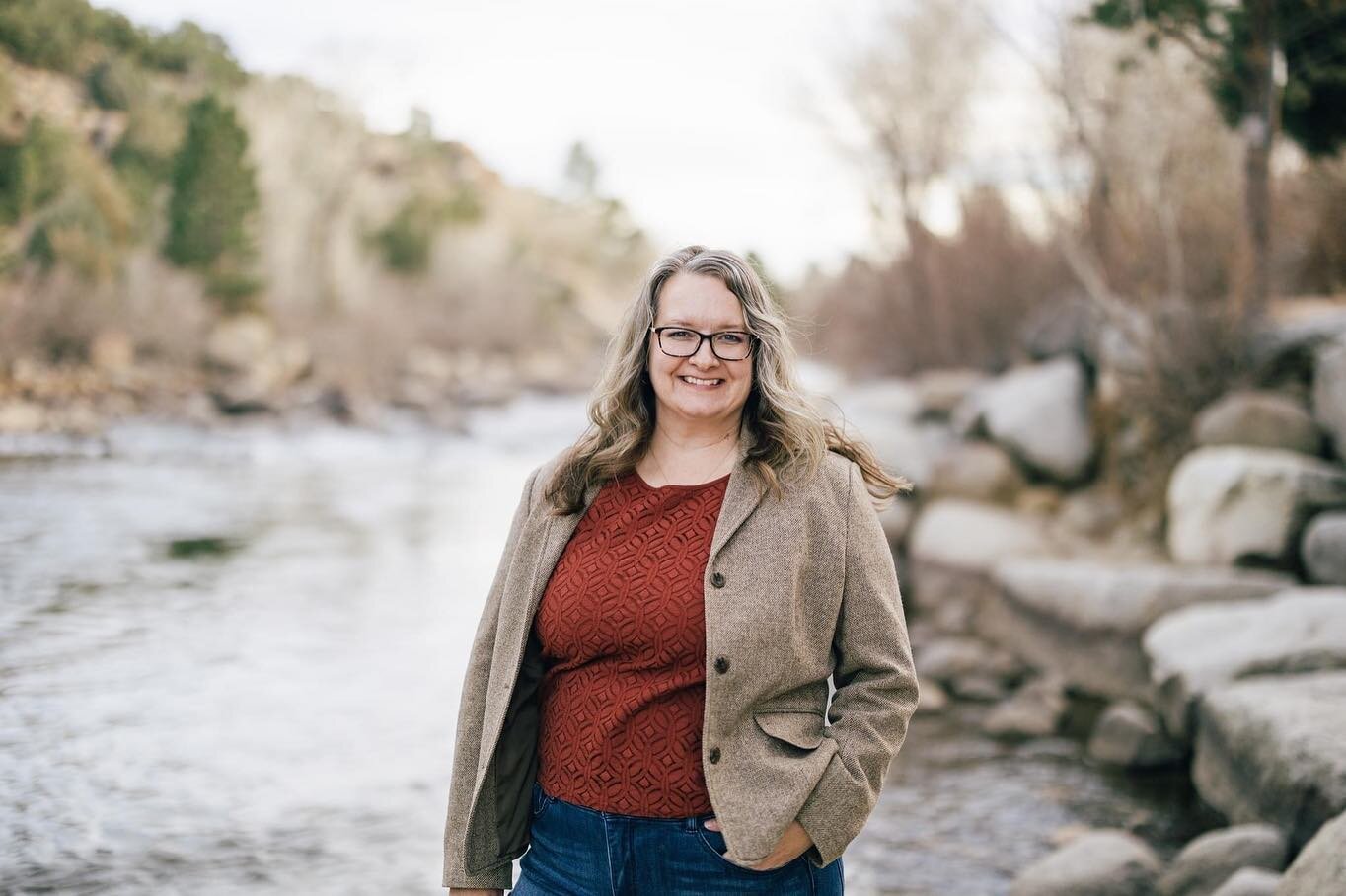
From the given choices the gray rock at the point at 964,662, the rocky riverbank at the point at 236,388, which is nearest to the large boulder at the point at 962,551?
the gray rock at the point at 964,662

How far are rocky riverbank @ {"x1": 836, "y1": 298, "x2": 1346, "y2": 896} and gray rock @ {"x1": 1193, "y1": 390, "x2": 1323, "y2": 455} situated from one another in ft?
0.05

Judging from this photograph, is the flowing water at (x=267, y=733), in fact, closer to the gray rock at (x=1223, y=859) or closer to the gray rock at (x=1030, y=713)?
the gray rock at (x=1030, y=713)

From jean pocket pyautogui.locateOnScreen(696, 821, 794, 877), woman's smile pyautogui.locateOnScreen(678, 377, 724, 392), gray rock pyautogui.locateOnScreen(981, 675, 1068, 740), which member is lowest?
gray rock pyautogui.locateOnScreen(981, 675, 1068, 740)

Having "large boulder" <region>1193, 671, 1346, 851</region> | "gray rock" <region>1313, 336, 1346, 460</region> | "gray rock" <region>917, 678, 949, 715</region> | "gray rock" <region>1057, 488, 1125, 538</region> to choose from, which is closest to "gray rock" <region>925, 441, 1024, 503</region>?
"gray rock" <region>1057, 488, 1125, 538</region>

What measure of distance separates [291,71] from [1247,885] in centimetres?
3645

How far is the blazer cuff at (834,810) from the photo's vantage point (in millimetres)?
2211

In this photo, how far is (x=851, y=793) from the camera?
2.23 metres

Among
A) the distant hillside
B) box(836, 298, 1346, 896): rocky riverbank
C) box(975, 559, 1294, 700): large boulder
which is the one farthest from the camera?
the distant hillside

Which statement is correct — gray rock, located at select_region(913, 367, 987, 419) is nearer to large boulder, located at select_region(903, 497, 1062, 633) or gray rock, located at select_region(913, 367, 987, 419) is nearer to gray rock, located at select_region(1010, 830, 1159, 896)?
large boulder, located at select_region(903, 497, 1062, 633)

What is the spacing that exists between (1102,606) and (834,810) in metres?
5.82

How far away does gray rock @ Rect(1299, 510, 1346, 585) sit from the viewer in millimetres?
6973

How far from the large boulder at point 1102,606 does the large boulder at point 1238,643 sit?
43 centimetres

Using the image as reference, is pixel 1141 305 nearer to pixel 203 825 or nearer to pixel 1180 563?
pixel 1180 563

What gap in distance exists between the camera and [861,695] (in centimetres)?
228
